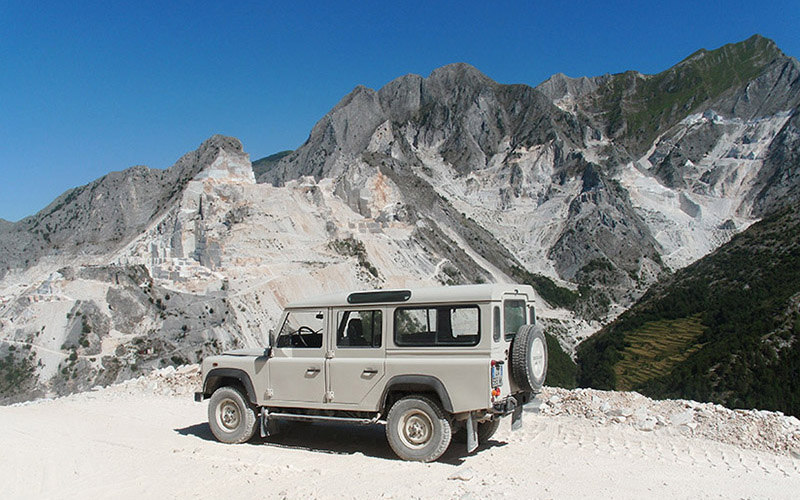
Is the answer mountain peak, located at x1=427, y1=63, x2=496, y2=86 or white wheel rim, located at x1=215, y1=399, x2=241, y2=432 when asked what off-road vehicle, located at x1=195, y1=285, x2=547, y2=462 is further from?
mountain peak, located at x1=427, y1=63, x2=496, y2=86

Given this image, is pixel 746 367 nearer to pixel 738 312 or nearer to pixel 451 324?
pixel 738 312

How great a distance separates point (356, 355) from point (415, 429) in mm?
1212

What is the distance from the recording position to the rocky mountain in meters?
31.0

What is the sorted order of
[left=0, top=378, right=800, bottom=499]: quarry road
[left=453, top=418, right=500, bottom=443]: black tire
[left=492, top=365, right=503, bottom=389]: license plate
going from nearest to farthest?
1. [left=0, top=378, right=800, bottom=499]: quarry road
2. [left=492, top=365, right=503, bottom=389]: license plate
3. [left=453, top=418, right=500, bottom=443]: black tire

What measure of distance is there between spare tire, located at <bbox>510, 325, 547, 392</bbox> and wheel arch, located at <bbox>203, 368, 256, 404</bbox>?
374 centimetres

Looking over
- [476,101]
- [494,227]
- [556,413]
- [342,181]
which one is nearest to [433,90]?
[476,101]

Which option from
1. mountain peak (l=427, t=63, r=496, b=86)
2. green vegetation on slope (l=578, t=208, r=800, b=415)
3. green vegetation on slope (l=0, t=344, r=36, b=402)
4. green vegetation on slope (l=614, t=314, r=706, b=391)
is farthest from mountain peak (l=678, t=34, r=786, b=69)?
green vegetation on slope (l=0, t=344, r=36, b=402)

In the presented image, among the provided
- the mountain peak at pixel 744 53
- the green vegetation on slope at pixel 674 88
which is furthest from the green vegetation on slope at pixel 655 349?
the mountain peak at pixel 744 53

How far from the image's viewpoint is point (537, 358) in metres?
7.85

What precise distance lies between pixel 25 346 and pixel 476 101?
109m

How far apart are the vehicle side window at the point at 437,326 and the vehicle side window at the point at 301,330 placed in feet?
4.29

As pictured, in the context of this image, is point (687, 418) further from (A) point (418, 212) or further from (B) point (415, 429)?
(A) point (418, 212)

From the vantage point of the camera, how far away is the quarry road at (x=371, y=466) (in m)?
6.55

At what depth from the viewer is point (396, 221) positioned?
61.7 meters
